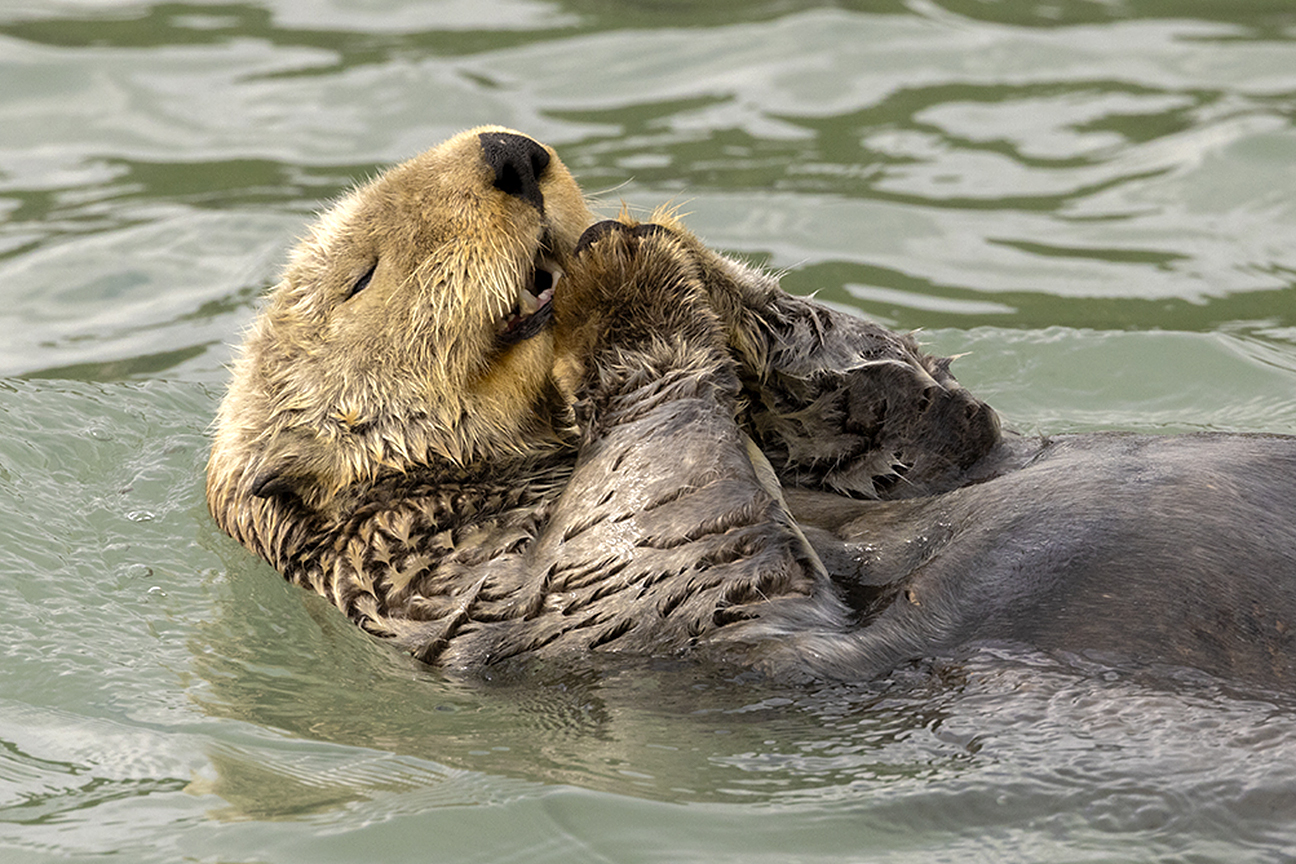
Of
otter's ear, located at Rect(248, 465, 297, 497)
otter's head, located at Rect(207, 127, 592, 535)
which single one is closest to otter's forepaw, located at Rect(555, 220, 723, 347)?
otter's head, located at Rect(207, 127, 592, 535)

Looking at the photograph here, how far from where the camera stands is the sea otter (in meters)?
3.26

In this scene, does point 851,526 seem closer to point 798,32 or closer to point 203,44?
point 798,32

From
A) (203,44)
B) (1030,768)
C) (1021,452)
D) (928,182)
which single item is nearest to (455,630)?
(1030,768)

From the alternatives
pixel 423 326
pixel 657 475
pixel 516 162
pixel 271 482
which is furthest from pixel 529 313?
pixel 271 482

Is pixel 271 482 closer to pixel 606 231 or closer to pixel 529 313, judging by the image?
pixel 529 313

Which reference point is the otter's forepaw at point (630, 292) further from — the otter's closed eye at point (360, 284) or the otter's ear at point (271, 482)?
the otter's ear at point (271, 482)

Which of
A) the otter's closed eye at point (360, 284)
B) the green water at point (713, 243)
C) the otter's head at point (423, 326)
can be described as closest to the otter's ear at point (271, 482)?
the otter's head at point (423, 326)

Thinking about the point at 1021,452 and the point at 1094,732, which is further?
the point at 1021,452

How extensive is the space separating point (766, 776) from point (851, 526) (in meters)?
0.87

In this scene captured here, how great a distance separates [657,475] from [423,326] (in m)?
0.72

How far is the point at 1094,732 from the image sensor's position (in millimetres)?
2998

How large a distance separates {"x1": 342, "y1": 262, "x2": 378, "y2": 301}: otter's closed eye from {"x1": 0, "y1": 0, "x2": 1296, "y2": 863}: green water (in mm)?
830

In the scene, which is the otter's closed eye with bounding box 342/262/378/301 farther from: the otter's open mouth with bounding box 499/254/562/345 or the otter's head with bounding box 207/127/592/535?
the otter's open mouth with bounding box 499/254/562/345

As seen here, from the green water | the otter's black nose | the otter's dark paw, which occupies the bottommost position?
the green water
